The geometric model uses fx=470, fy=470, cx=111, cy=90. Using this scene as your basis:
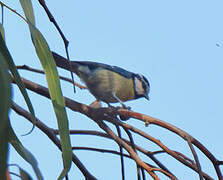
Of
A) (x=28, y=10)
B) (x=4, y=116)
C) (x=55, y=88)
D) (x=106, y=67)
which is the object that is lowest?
(x=4, y=116)

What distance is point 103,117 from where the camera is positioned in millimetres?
1507

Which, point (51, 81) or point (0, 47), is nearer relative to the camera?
point (0, 47)

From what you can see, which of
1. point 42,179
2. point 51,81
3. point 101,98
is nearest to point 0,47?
point 51,81

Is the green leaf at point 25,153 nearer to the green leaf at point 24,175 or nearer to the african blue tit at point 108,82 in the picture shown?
the green leaf at point 24,175

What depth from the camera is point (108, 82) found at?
3.44m

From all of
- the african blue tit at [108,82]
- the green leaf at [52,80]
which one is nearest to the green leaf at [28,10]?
the green leaf at [52,80]

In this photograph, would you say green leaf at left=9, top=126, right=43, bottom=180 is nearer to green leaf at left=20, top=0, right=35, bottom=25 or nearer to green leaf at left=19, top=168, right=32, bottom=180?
green leaf at left=19, top=168, right=32, bottom=180

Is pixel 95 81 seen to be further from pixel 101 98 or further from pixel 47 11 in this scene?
pixel 47 11

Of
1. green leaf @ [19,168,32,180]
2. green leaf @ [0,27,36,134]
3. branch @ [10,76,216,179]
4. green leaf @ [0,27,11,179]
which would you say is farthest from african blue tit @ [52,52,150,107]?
green leaf @ [0,27,11,179]

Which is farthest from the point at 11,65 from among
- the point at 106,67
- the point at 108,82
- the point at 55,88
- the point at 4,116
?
the point at 106,67

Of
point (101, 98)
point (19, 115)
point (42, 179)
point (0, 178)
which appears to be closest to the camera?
point (0, 178)

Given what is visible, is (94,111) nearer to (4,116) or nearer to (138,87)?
(4,116)

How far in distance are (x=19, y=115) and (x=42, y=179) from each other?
2.30 ft

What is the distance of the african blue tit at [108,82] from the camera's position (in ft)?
11.0
